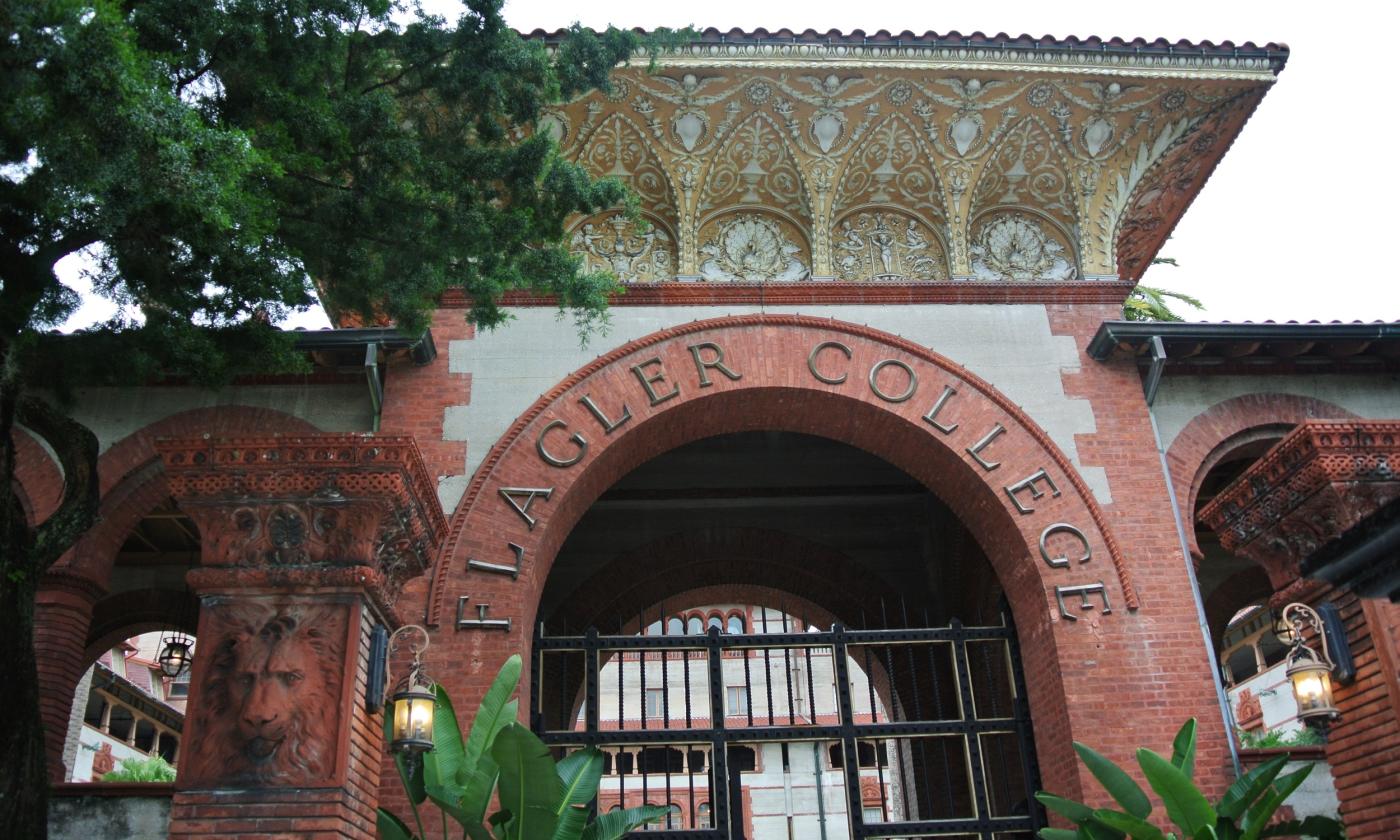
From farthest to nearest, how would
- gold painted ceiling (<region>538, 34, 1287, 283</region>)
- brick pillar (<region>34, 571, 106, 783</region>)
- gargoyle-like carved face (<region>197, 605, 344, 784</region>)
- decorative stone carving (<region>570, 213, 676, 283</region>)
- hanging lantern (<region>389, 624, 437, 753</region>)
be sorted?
1. decorative stone carving (<region>570, 213, 676, 283</region>)
2. gold painted ceiling (<region>538, 34, 1287, 283</region>)
3. brick pillar (<region>34, 571, 106, 783</region>)
4. hanging lantern (<region>389, 624, 437, 753</region>)
5. gargoyle-like carved face (<region>197, 605, 344, 784</region>)

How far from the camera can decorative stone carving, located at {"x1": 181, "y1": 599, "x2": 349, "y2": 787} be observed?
6.34 metres

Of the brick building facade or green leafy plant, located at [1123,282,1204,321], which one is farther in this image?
green leafy plant, located at [1123,282,1204,321]

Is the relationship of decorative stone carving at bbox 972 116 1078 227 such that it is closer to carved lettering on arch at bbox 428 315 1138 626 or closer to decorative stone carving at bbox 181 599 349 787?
carved lettering on arch at bbox 428 315 1138 626

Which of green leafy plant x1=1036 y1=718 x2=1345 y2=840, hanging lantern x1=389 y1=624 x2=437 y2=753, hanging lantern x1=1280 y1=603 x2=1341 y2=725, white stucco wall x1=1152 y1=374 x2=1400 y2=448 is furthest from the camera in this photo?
white stucco wall x1=1152 y1=374 x2=1400 y2=448

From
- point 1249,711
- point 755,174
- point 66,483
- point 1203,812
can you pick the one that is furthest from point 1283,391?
point 1249,711

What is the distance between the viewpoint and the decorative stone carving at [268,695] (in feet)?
20.8

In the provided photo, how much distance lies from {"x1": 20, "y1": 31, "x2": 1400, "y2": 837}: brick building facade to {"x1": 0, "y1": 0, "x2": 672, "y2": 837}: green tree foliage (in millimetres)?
1263

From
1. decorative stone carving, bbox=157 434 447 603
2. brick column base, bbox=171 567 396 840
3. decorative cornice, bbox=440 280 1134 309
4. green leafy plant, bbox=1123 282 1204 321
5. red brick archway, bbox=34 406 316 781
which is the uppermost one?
green leafy plant, bbox=1123 282 1204 321

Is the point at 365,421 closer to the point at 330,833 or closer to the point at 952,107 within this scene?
the point at 330,833

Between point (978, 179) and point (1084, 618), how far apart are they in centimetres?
465

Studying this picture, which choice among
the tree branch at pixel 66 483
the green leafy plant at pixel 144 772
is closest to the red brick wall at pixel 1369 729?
the tree branch at pixel 66 483

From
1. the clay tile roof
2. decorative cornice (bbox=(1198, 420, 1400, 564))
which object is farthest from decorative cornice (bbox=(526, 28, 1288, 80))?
decorative cornice (bbox=(1198, 420, 1400, 564))

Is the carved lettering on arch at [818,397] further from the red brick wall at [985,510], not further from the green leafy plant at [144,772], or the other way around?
the green leafy plant at [144,772]

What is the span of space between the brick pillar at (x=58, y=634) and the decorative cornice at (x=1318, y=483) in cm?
940
